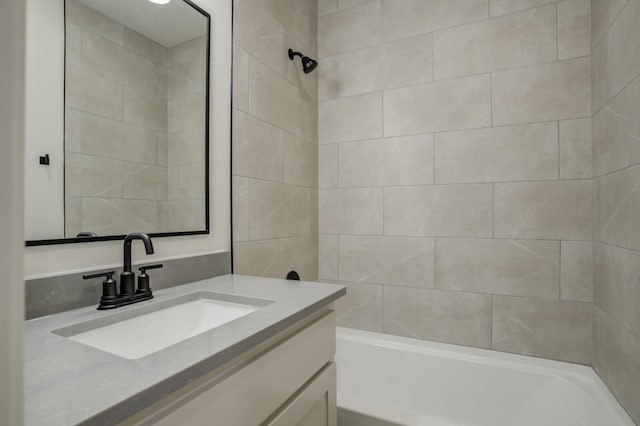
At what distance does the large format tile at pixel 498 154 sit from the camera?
1678mm

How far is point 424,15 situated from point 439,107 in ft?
1.85

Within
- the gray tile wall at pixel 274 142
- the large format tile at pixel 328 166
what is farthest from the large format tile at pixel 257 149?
the large format tile at pixel 328 166

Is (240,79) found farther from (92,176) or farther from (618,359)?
(618,359)

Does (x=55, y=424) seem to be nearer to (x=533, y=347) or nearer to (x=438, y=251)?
(x=438, y=251)

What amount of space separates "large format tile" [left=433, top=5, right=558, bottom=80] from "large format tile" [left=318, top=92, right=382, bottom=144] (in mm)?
415

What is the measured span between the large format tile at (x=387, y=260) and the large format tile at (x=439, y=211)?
0.07 m

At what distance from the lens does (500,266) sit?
1.77 meters

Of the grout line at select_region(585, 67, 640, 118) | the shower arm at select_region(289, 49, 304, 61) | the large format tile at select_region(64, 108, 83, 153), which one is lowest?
the large format tile at select_region(64, 108, 83, 153)

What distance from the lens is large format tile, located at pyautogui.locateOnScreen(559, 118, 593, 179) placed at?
161cm

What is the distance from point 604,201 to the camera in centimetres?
144

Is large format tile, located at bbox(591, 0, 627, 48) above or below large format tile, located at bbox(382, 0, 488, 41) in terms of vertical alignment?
below

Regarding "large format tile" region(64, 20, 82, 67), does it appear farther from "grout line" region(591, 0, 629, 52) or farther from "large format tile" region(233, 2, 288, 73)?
"grout line" region(591, 0, 629, 52)

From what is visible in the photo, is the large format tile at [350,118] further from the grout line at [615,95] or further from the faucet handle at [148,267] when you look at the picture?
the faucet handle at [148,267]

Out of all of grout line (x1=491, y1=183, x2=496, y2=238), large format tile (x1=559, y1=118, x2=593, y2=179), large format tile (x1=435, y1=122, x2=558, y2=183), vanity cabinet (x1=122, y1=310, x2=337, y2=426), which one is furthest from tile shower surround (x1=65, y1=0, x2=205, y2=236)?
large format tile (x1=559, y1=118, x2=593, y2=179)
